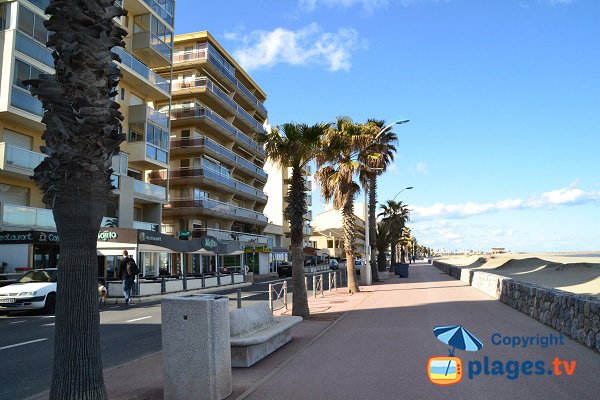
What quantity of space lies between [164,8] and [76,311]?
136ft

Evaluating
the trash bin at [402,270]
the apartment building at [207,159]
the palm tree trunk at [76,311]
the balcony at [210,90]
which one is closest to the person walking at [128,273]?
the palm tree trunk at [76,311]

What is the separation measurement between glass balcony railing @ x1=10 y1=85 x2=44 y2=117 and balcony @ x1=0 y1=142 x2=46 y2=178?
2150 millimetres

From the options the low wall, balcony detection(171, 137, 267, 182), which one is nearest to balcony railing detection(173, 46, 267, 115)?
balcony detection(171, 137, 267, 182)

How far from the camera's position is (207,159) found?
49969 mm

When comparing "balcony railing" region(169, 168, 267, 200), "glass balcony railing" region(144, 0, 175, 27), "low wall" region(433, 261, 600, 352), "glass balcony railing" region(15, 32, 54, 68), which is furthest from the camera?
"balcony railing" region(169, 168, 267, 200)

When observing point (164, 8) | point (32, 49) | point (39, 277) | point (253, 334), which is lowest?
point (253, 334)

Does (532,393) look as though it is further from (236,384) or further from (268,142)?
(268,142)

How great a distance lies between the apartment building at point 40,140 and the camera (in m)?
25.1

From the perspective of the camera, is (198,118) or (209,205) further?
(198,118)

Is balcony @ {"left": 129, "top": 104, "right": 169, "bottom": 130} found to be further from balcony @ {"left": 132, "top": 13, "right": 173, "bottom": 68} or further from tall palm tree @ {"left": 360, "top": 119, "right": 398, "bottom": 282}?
tall palm tree @ {"left": 360, "top": 119, "right": 398, "bottom": 282}

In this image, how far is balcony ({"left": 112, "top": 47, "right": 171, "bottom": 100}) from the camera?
116 feet

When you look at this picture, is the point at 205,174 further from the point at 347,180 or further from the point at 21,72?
the point at 347,180

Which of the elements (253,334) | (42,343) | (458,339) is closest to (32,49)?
(42,343)

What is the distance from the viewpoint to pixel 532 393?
19.1 feet
